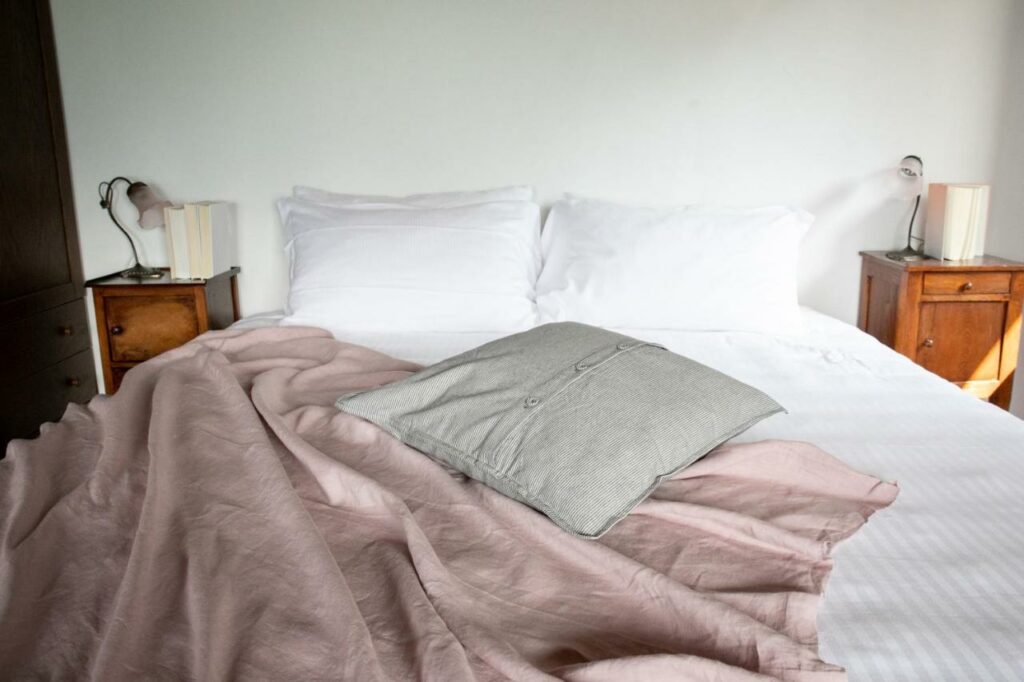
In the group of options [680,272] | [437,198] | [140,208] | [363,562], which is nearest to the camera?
[363,562]

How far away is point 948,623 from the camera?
106 cm

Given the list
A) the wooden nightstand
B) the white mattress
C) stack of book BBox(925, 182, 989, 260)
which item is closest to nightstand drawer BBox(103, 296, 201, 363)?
the wooden nightstand

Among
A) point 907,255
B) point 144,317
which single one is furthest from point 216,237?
point 907,255

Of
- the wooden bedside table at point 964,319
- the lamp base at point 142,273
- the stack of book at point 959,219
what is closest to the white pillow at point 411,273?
the lamp base at point 142,273

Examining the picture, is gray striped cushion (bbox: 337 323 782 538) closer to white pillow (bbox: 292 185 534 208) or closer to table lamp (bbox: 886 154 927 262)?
white pillow (bbox: 292 185 534 208)

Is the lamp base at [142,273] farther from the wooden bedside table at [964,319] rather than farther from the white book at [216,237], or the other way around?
the wooden bedside table at [964,319]

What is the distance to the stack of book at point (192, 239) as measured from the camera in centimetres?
280

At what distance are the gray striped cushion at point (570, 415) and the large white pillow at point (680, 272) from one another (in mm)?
918

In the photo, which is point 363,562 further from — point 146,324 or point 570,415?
point 146,324

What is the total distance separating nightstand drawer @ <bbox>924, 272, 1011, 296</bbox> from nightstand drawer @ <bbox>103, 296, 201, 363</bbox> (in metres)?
2.38

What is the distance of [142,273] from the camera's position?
9.56ft

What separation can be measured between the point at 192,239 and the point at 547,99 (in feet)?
4.22

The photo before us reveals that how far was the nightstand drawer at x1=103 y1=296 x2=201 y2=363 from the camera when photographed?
279cm

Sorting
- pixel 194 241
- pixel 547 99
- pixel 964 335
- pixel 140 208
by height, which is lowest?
pixel 964 335
